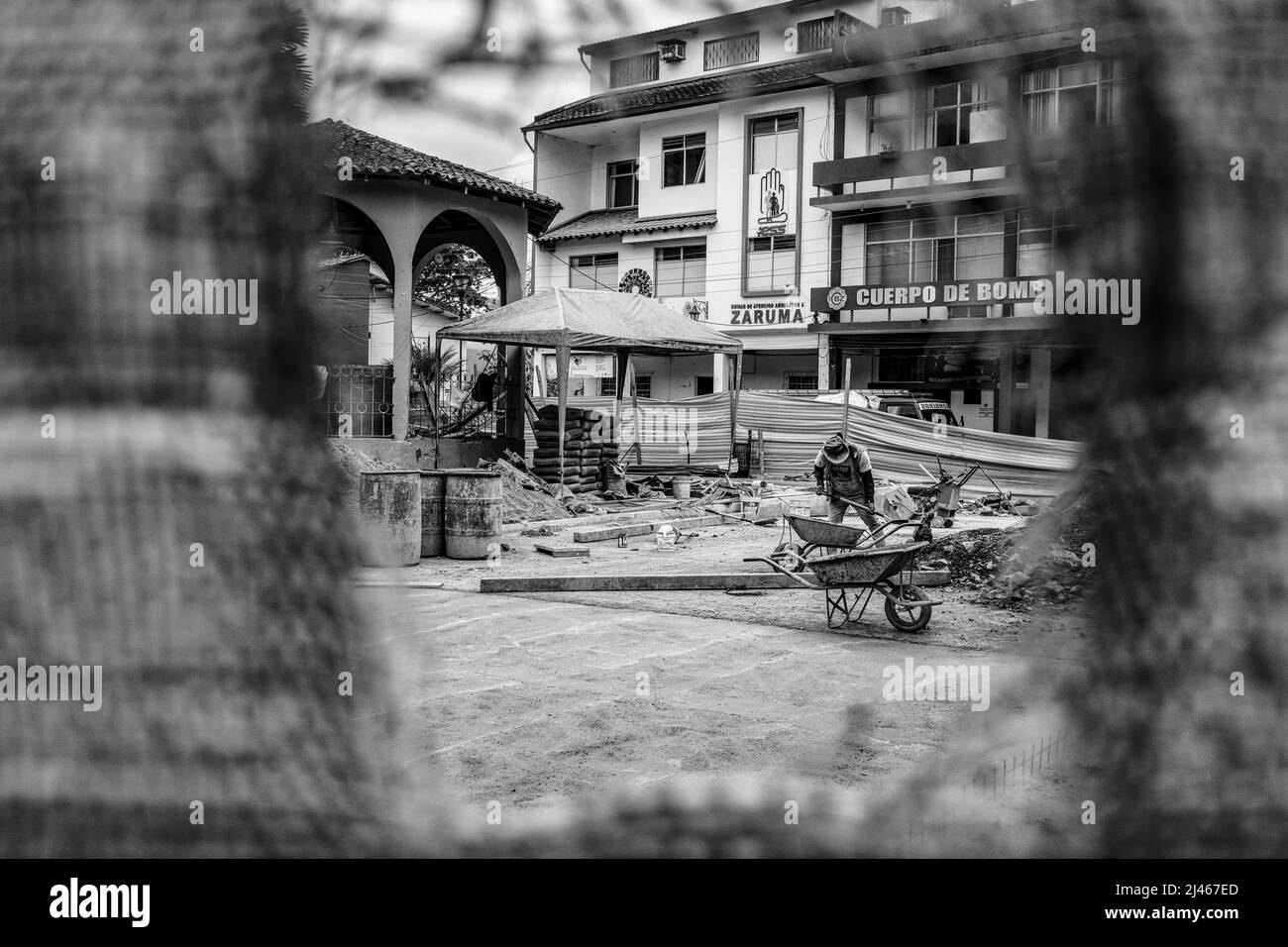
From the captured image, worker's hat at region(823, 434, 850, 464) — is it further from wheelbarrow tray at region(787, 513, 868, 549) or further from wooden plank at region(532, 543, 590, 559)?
wooden plank at region(532, 543, 590, 559)

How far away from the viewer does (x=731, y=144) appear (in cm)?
1686

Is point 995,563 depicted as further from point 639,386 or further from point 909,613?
→ point 639,386

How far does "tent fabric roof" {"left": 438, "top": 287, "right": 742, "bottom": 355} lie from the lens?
1739 centimetres

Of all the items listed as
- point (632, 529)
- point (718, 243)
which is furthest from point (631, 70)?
point (718, 243)

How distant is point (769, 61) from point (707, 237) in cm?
2407

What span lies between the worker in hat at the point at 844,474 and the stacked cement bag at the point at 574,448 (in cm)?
755

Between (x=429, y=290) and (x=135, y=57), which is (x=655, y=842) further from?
(x=429, y=290)

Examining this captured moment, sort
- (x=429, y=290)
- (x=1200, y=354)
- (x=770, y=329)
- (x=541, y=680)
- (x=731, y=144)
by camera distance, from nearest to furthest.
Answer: (x=1200, y=354) < (x=541, y=680) < (x=731, y=144) < (x=429, y=290) < (x=770, y=329)

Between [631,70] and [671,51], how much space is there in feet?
0.72

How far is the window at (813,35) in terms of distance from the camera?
2525 mm

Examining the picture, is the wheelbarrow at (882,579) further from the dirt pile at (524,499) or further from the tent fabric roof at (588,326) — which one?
the tent fabric roof at (588,326)

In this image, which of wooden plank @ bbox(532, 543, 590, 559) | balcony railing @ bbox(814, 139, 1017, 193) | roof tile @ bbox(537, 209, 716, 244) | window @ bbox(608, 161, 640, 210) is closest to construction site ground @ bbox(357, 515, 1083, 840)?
balcony railing @ bbox(814, 139, 1017, 193)

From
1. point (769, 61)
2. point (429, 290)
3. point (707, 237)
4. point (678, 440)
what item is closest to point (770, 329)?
point (707, 237)

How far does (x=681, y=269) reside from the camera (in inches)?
1088
